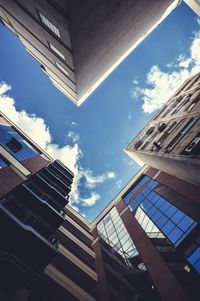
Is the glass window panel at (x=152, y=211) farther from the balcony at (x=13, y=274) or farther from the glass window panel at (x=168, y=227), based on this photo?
the balcony at (x=13, y=274)

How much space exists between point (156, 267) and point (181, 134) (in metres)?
10.2

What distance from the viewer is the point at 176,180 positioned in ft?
74.2

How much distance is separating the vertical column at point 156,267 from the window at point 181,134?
750 centimetres

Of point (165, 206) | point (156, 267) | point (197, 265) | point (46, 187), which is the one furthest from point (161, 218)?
point (46, 187)

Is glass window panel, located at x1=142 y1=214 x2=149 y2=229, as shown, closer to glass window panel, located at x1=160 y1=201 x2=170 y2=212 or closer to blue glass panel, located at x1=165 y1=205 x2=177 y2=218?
glass window panel, located at x1=160 y1=201 x2=170 y2=212

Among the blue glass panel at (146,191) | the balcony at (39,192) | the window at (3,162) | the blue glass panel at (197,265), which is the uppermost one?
the blue glass panel at (146,191)

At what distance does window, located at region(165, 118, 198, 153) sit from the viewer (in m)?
19.8

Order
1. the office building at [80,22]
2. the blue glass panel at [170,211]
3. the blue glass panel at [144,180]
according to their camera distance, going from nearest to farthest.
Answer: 1. the office building at [80,22]
2. the blue glass panel at [170,211]
3. the blue glass panel at [144,180]

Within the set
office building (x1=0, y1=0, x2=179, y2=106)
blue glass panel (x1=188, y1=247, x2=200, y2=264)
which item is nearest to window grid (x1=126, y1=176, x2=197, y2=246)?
blue glass panel (x1=188, y1=247, x2=200, y2=264)

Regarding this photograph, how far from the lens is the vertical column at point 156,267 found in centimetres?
1360

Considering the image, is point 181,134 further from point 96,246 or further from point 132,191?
point 96,246

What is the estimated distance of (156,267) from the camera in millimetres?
16406

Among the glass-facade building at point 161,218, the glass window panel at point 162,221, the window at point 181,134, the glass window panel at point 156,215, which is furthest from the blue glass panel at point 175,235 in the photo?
the window at point 181,134

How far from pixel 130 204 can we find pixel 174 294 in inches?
640
